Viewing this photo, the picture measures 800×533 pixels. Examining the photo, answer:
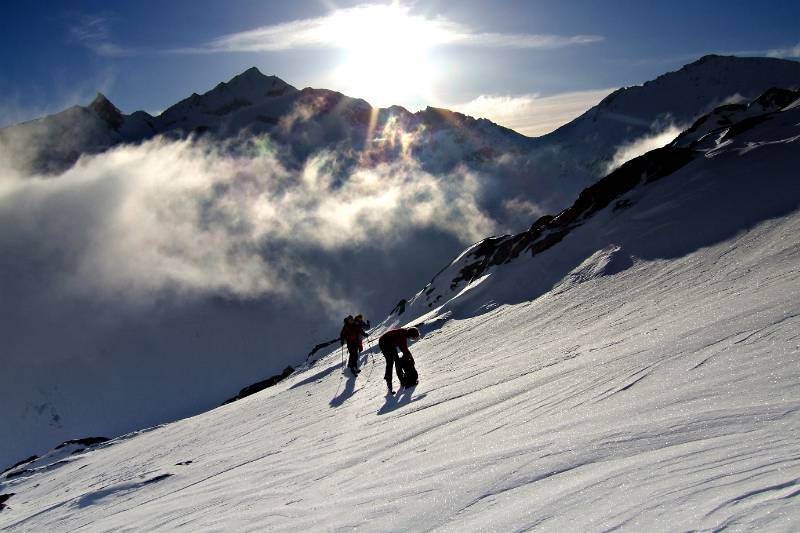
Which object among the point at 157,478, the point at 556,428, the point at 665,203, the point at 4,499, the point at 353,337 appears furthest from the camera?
the point at 665,203

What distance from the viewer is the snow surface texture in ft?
14.9

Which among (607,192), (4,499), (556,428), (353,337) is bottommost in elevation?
(556,428)

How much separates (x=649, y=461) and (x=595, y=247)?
20152mm

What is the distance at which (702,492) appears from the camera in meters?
4.10

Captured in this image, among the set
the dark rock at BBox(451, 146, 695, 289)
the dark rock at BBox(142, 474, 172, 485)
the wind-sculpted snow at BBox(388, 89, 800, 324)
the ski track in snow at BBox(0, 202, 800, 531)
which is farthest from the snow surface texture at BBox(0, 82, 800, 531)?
the dark rock at BBox(451, 146, 695, 289)

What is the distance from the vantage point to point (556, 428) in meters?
6.60

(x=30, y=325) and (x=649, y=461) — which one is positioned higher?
(x=30, y=325)

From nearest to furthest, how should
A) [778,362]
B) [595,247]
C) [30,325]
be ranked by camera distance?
[778,362] → [595,247] → [30,325]

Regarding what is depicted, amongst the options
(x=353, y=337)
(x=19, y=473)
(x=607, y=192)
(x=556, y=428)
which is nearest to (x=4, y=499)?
(x=19, y=473)

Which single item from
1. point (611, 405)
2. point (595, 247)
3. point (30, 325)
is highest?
point (30, 325)

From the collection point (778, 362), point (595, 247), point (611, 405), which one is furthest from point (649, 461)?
point (595, 247)

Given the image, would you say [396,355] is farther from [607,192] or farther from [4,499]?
[607,192]

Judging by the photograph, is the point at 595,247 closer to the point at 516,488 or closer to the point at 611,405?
the point at 611,405

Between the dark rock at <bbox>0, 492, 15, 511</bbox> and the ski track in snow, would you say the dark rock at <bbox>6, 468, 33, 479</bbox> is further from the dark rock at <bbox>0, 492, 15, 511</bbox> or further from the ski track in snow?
the ski track in snow
